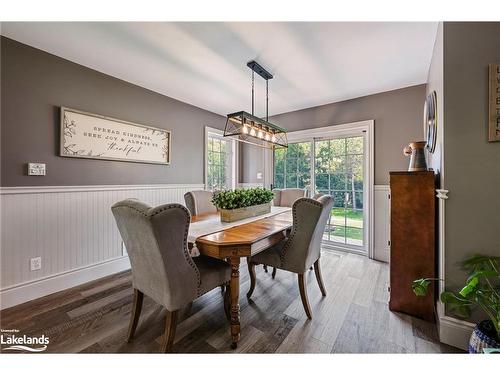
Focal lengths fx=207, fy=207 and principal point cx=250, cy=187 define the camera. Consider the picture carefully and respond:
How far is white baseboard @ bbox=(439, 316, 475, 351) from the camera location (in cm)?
136

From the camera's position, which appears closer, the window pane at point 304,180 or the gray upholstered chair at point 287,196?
the gray upholstered chair at point 287,196

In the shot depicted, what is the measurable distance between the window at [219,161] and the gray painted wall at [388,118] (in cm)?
188

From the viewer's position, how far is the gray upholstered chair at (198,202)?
8.53 ft

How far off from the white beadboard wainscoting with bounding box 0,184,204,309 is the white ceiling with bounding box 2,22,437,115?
1381 millimetres

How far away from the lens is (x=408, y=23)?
1.61 m

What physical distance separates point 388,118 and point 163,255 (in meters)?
3.25

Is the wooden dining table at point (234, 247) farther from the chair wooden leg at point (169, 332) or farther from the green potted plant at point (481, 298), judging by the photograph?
the green potted plant at point (481, 298)

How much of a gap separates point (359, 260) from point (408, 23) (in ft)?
8.77

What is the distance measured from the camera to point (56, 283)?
6.84 ft

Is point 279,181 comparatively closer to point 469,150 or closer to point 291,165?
point 291,165

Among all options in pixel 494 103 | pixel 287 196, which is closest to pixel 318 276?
pixel 287 196

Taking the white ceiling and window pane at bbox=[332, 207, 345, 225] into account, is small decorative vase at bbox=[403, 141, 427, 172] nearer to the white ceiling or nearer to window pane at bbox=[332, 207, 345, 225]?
the white ceiling

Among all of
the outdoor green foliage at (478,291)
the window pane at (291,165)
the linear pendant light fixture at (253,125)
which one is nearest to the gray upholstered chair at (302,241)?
the outdoor green foliage at (478,291)
